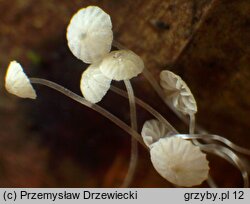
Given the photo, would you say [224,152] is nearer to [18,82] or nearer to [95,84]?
[95,84]

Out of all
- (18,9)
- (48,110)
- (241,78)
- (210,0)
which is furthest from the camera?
(48,110)

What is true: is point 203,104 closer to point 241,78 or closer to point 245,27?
point 241,78

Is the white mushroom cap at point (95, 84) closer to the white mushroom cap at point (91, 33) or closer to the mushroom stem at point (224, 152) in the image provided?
the white mushroom cap at point (91, 33)

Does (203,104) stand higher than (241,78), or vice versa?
(241,78)

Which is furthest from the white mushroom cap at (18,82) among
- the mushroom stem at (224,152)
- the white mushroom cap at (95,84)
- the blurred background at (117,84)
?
the mushroom stem at (224,152)

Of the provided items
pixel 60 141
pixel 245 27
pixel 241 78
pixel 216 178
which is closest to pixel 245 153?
pixel 216 178

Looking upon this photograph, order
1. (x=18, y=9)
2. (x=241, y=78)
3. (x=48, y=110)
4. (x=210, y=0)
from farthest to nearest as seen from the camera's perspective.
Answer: (x=48, y=110)
(x=18, y=9)
(x=241, y=78)
(x=210, y=0)

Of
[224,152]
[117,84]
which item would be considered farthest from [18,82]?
[224,152]

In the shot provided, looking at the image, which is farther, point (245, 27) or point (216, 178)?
point (216, 178)
